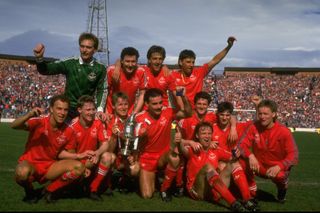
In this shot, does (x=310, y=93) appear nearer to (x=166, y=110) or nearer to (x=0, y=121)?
(x=0, y=121)

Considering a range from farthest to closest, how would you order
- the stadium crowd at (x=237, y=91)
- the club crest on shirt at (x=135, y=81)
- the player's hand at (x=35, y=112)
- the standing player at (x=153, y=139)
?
the stadium crowd at (x=237, y=91) → the club crest on shirt at (x=135, y=81) → the standing player at (x=153, y=139) → the player's hand at (x=35, y=112)

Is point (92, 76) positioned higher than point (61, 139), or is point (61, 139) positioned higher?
point (92, 76)

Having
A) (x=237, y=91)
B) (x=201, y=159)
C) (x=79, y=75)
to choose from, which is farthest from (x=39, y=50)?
(x=237, y=91)

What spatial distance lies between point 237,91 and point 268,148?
3503 cm

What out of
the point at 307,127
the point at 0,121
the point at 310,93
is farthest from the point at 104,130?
the point at 310,93

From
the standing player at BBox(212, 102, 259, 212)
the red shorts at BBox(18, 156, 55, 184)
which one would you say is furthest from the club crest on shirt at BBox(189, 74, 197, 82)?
the red shorts at BBox(18, 156, 55, 184)

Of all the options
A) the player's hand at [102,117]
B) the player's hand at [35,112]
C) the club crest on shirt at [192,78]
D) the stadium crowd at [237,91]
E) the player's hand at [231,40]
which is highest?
the player's hand at [231,40]

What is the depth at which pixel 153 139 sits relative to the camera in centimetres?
596

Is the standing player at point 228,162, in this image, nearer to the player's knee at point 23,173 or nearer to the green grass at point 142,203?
the green grass at point 142,203

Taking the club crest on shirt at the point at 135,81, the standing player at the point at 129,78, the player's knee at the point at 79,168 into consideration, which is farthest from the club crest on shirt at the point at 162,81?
the player's knee at the point at 79,168

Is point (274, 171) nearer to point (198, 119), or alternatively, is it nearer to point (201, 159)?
point (201, 159)

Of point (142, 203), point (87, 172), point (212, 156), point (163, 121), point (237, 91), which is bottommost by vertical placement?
point (237, 91)

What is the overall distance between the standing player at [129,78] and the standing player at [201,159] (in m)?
1.36

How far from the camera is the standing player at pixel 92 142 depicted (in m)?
5.32
